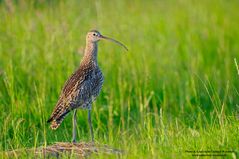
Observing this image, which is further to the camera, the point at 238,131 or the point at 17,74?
the point at 17,74

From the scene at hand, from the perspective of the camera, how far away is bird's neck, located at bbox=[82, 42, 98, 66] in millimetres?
8562

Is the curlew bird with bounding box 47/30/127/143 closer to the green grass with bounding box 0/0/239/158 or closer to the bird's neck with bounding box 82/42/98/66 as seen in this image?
the bird's neck with bounding box 82/42/98/66

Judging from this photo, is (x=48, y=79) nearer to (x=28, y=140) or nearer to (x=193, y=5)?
(x=28, y=140)

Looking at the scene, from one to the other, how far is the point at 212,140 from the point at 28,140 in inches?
87.3

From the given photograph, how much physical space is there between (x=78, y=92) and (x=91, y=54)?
0.68 meters

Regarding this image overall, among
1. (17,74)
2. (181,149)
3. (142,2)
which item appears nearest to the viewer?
(181,149)

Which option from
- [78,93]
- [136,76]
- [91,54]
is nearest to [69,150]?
[78,93]

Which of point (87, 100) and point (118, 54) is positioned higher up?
point (118, 54)

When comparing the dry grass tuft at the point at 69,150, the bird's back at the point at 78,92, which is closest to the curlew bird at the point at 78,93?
the bird's back at the point at 78,92

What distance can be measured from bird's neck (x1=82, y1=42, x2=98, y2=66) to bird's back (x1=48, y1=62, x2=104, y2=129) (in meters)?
0.17

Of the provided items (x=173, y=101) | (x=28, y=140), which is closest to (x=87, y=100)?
(x=28, y=140)

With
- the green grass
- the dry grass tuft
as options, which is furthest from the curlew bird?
the dry grass tuft

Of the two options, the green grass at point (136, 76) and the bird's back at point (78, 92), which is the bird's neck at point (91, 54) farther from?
the green grass at point (136, 76)

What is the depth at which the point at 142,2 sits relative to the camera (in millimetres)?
17625
